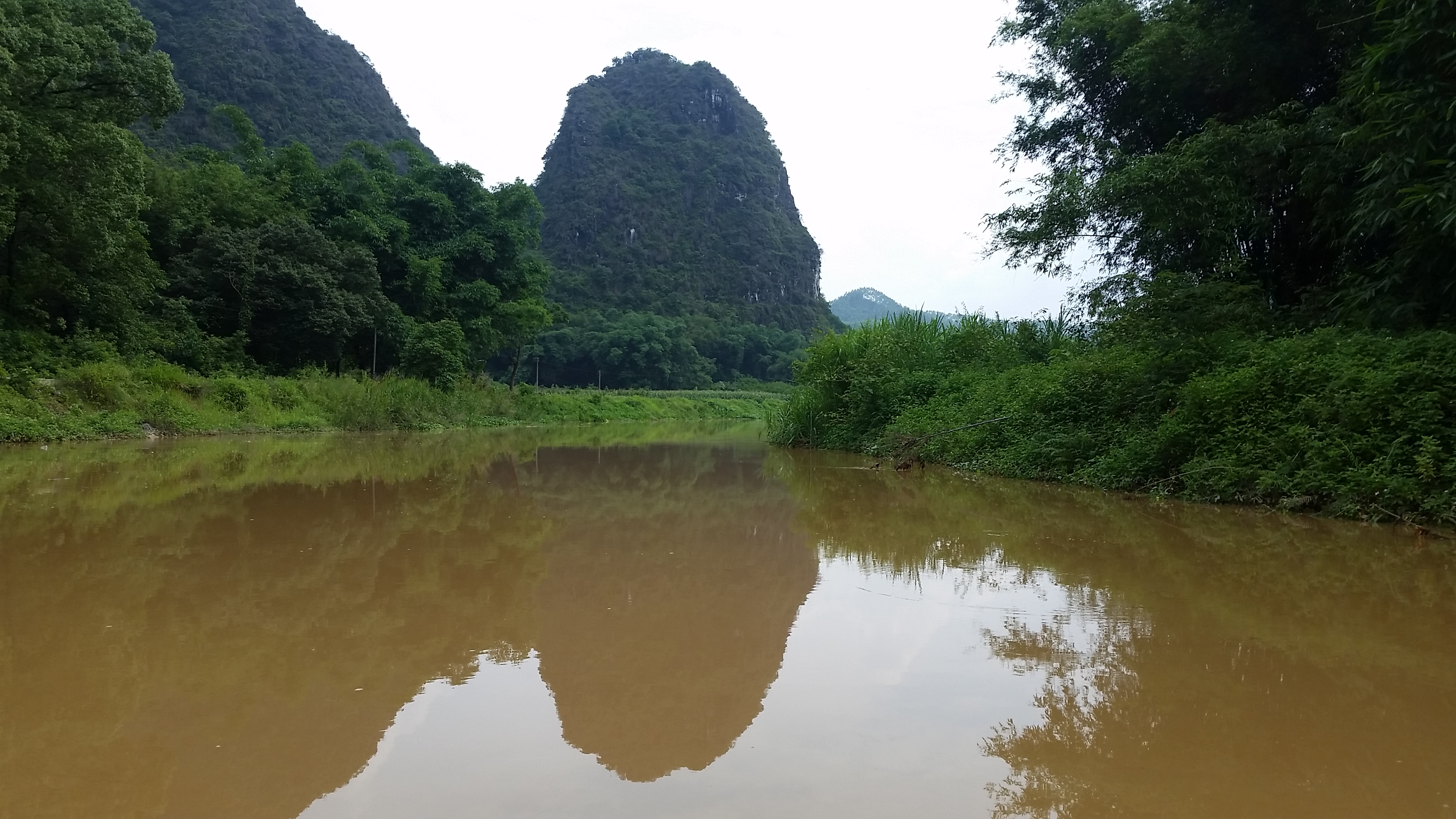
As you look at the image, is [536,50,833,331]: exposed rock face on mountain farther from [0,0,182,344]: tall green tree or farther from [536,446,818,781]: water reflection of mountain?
[536,446,818,781]: water reflection of mountain

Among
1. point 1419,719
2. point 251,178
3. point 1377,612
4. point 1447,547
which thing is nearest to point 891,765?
point 1419,719

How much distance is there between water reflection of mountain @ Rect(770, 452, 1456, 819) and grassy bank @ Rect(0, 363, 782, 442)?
13.6 metres

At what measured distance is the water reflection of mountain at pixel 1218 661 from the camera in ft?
6.33

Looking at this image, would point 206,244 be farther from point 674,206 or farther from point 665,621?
point 674,206

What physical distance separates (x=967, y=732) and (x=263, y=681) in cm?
198

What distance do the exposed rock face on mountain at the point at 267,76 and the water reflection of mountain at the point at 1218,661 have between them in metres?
44.9

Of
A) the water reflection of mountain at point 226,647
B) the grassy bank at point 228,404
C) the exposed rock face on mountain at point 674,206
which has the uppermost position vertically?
the exposed rock face on mountain at point 674,206

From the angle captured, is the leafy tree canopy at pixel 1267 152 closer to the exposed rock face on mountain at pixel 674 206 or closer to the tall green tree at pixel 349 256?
the tall green tree at pixel 349 256

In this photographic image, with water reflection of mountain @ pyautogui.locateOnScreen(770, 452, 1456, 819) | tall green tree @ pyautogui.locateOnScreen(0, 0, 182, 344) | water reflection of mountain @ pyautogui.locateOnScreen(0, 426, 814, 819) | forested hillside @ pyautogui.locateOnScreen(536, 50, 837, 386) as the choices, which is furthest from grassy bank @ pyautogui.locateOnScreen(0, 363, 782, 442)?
forested hillside @ pyautogui.locateOnScreen(536, 50, 837, 386)

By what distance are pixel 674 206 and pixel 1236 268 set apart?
71.1 metres

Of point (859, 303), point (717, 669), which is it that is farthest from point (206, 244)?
point (859, 303)

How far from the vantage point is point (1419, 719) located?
7.61 ft

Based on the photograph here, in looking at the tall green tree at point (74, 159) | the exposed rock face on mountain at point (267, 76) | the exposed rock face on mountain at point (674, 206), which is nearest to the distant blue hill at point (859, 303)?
the exposed rock face on mountain at point (674, 206)

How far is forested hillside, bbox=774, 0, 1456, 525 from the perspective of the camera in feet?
19.8
